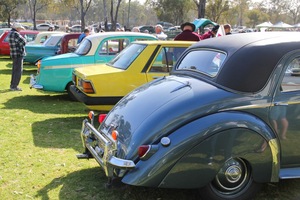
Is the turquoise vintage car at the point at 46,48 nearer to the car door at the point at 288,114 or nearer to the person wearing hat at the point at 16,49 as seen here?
the person wearing hat at the point at 16,49

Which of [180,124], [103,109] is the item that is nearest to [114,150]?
[180,124]

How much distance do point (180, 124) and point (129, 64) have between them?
136 inches

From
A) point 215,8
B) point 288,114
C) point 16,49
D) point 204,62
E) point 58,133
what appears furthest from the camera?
A: point 215,8

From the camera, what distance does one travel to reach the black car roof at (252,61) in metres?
3.97

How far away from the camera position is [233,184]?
3.89 metres

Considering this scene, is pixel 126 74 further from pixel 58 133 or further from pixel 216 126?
pixel 216 126

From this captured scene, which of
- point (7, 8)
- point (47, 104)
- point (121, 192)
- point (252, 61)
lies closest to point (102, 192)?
point (121, 192)

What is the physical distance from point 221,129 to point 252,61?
889 mm

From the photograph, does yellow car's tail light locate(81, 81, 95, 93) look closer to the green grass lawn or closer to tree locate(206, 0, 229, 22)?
the green grass lawn

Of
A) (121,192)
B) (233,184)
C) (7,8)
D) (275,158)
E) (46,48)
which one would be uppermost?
(7,8)

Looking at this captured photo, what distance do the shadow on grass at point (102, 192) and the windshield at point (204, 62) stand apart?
1.37 metres

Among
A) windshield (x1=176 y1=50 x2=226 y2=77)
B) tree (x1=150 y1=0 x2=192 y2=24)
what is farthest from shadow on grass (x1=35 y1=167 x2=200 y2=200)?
tree (x1=150 y1=0 x2=192 y2=24)

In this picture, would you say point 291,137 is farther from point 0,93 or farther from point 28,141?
point 0,93

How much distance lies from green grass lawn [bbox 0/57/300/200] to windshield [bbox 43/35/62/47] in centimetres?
671
